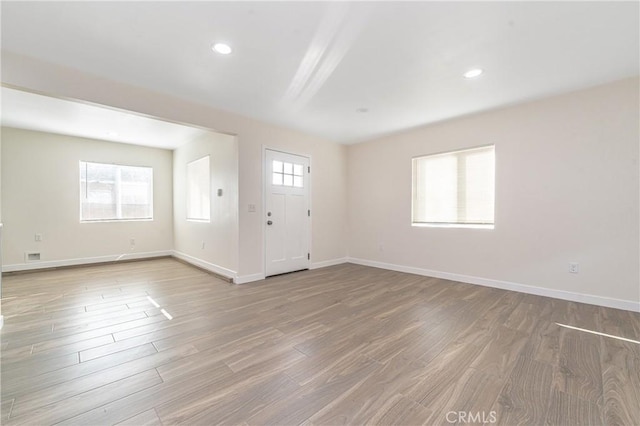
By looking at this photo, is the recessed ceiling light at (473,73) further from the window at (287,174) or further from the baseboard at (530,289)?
the window at (287,174)

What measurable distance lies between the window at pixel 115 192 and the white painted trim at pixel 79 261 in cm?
81

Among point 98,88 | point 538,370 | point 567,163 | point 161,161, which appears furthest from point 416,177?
point 161,161

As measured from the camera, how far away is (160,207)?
20.4 feet

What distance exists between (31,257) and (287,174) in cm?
494

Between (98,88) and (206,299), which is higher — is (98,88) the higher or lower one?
the higher one

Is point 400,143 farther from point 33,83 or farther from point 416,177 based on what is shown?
point 33,83

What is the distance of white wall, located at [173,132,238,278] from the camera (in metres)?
4.18

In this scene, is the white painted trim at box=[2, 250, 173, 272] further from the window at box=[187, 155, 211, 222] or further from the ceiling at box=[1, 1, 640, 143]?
the ceiling at box=[1, 1, 640, 143]

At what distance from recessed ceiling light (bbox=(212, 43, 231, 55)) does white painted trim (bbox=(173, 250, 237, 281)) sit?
302 cm

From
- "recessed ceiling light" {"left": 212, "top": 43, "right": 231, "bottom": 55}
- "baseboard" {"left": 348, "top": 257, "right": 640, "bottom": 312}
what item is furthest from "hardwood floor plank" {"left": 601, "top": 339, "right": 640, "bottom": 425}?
"recessed ceiling light" {"left": 212, "top": 43, "right": 231, "bottom": 55}

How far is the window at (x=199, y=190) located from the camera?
5043mm

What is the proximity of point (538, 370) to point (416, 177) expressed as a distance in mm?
3396

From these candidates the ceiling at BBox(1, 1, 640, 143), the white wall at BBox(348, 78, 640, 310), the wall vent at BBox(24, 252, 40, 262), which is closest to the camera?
the ceiling at BBox(1, 1, 640, 143)

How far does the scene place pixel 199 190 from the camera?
5.32 m
